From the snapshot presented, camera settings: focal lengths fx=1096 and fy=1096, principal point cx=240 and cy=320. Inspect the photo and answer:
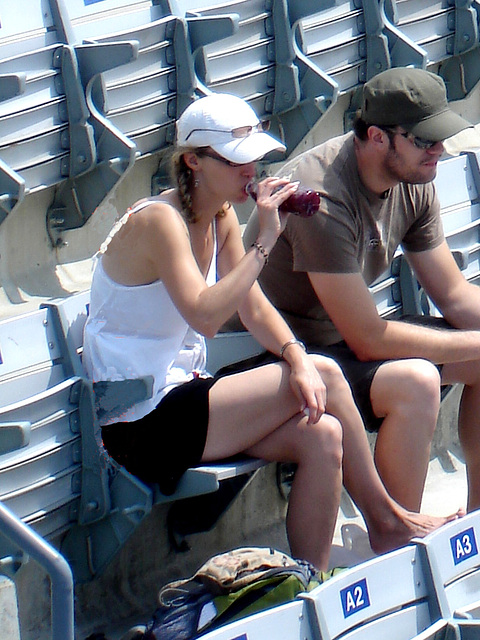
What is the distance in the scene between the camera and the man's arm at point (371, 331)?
2395 millimetres

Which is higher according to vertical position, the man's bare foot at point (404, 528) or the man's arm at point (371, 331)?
the man's arm at point (371, 331)

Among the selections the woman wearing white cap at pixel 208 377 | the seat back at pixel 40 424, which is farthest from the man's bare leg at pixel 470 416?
the seat back at pixel 40 424

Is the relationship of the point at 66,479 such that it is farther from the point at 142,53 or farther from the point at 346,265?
the point at 142,53

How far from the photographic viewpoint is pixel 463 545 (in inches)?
81.5

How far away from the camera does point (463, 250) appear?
126 inches

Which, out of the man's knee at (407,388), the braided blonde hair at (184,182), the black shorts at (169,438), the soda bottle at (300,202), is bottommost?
the man's knee at (407,388)

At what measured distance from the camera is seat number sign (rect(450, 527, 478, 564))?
2.04m

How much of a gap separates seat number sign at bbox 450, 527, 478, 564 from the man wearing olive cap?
287mm

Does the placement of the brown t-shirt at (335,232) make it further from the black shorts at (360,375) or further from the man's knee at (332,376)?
the man's knee at (332,376)

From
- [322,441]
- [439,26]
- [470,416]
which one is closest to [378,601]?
[322,441]

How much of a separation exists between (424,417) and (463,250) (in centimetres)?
100

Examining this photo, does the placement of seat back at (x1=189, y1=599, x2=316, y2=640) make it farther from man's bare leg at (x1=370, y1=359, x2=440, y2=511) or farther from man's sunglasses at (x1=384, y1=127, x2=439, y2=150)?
man's sunglasses at (x1=384, y1=127, x2=439, y2=150)

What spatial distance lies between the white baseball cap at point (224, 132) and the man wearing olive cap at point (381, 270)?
8.9 inches

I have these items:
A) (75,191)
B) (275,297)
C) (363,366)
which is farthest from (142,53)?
(363,366)
